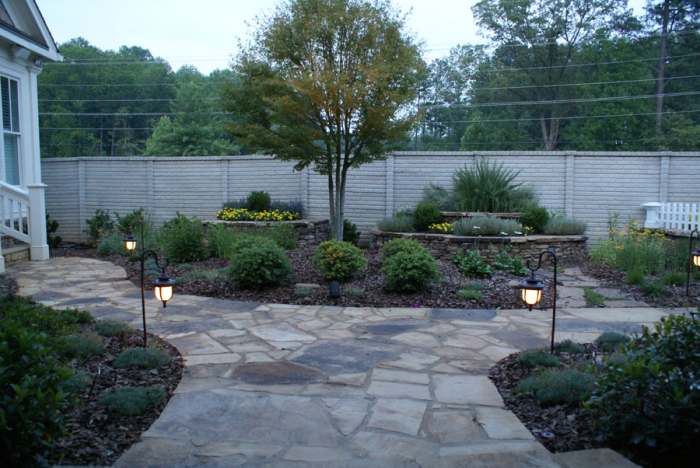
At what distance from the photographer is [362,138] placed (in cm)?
867

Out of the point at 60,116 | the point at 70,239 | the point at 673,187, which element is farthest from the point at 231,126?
the point at 60,116

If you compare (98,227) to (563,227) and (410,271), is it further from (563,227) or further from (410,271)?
(563,227)

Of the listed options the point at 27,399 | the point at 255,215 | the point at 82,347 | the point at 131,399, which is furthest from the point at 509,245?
the point at 27,399

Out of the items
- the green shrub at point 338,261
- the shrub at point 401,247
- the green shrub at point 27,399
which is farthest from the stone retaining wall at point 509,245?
the green shrub at point 27,399

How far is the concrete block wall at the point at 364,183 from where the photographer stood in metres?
10.9

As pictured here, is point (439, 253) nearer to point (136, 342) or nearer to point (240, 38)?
point (240, 38)

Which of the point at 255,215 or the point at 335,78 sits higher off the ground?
the point at 335,78

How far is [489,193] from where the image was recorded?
35.4ft

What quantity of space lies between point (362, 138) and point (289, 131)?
116 centimetres

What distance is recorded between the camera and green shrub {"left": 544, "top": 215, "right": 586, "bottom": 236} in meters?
10.0

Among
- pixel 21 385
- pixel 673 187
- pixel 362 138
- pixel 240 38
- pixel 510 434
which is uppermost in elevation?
pixel 240 38

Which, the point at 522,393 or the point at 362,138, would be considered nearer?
the point at 522,393

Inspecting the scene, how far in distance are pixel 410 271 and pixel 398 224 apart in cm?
382

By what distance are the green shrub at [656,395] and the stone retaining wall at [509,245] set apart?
6.09 metres
